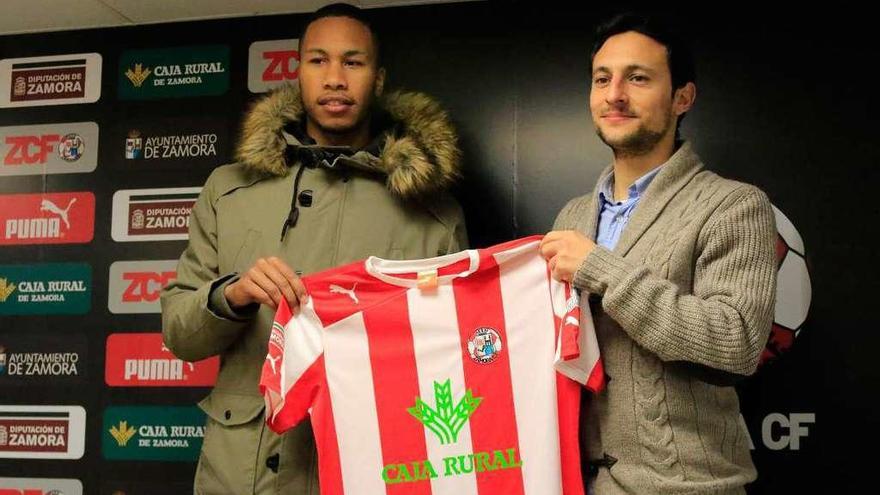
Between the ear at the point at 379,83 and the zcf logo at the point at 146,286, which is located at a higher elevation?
the ear at the point at 379,83

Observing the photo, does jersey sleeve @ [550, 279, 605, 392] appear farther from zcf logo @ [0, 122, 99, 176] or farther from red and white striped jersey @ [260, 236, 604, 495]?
zcf logo @ [0, 122, 99, 176]

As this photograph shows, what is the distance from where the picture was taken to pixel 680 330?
1.40 metres

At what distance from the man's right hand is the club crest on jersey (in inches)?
15.4

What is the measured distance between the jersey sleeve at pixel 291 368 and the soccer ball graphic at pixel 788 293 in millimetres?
1391

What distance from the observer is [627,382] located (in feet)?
5.09

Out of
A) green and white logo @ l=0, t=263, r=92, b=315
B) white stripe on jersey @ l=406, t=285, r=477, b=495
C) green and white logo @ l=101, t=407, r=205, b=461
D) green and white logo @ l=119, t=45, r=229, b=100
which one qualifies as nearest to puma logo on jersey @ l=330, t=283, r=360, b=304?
white stripe on jersey @ l=406, t=285, r=477, b=495

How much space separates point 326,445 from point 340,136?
0.85m

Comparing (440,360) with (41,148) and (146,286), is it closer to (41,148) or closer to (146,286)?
(146,286)

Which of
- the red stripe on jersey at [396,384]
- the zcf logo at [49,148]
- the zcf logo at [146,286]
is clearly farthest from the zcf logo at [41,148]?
the red stripe on jersey at [396,384]

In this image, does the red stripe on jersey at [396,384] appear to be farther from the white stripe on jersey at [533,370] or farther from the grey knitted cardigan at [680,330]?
the grey knitted cardigan at [680,330]

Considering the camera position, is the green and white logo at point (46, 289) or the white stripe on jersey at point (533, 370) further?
the green and white logo at point (46, 289)

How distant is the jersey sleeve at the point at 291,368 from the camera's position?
1678 mm

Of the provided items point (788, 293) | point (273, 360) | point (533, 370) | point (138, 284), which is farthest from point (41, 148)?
point (788, 293)

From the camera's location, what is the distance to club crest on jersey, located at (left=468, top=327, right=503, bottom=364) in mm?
1713
